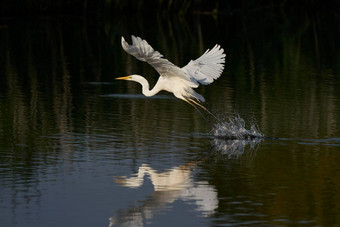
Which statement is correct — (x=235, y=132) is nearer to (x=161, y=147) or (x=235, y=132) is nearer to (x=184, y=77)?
(x=184, y=77)

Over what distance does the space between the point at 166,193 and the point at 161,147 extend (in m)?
2.62

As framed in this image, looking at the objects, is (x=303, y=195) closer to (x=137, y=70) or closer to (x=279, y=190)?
(x=279, y=190)

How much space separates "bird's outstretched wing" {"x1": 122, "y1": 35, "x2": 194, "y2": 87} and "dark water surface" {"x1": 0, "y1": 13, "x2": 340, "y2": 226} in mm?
924

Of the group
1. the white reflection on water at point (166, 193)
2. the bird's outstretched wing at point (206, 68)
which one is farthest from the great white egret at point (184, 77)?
the white reflection on water at point (166, 193)

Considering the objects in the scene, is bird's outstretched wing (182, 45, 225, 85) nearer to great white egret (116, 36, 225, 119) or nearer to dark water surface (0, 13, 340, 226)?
great white egret (116, 36, 225, 119)

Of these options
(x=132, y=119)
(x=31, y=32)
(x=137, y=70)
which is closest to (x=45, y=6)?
(x=31, y=32)

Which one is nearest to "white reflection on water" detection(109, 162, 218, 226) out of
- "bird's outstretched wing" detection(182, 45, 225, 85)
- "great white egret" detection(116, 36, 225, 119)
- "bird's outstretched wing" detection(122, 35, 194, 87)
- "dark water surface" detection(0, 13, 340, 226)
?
"dark water surface" detection(0, 13, 340, 226)

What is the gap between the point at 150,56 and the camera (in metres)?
10.8

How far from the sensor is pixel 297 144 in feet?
39.4

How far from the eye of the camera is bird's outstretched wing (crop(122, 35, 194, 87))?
33.7 feet

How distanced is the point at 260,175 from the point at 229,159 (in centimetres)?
104

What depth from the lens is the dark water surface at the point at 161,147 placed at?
8.52 m

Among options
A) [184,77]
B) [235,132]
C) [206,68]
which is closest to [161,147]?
[184,77]

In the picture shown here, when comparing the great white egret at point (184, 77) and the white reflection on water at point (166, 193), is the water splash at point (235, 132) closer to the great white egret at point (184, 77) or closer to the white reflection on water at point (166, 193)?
the great white egret at point (184, 77)
